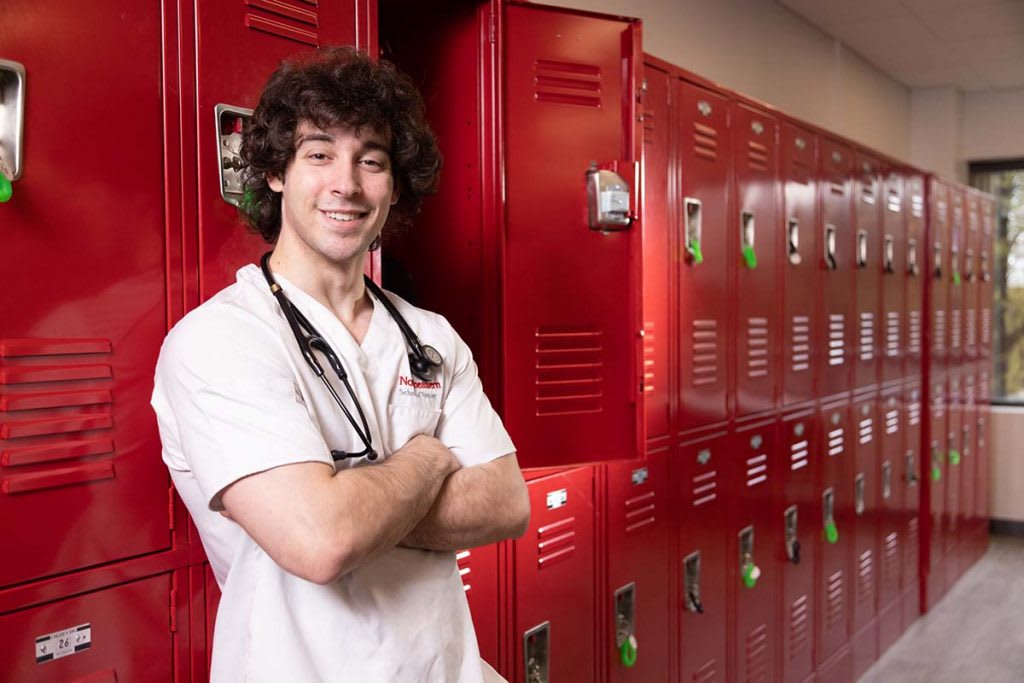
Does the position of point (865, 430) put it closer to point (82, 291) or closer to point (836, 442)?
point (836, 442)

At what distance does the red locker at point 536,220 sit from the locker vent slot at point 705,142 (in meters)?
0.94

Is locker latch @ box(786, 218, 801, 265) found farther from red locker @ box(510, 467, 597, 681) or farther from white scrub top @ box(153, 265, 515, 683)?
white scrub top @ box(153, 265, 515, 683)

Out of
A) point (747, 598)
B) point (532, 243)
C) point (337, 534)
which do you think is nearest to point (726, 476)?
point (747, 598)

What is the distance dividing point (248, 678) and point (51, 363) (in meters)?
0.57

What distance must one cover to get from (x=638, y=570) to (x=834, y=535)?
1.72m

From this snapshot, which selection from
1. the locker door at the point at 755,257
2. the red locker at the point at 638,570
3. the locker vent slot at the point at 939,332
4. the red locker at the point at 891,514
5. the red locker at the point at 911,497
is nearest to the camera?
the red locker at the point at 638,570

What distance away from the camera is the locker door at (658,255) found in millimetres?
2967

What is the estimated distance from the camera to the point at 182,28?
163 centimetres

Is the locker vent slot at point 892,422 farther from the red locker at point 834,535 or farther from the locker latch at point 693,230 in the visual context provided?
the locker latch at point 693,230

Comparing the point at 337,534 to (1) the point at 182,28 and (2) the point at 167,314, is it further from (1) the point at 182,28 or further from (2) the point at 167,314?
(1) the point at 182,28

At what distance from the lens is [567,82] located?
225 cm

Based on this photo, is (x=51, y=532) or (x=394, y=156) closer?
(x=51, y=532)

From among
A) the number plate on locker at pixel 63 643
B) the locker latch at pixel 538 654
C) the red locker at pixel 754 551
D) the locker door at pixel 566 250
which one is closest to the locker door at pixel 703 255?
the red locker at pixel 754 551

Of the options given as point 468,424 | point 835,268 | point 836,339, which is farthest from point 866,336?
point 468,424
